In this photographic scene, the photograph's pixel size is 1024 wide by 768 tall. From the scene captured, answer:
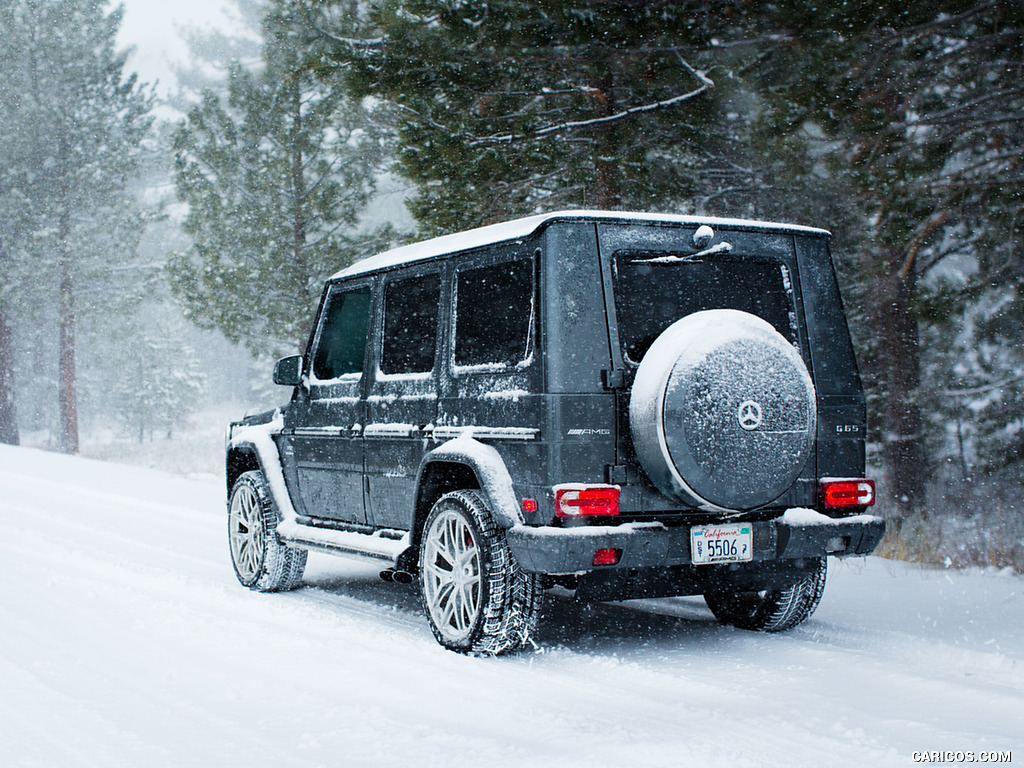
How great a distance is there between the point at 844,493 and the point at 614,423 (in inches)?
56.3

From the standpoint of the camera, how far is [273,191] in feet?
71.4

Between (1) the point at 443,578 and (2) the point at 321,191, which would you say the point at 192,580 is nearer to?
(1) the point at 443,578

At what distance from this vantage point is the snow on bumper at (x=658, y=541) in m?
5.20

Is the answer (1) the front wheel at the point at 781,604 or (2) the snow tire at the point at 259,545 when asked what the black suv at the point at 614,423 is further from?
(2) the snow tire at the point at 259,545

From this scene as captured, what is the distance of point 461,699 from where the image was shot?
488 centimetres

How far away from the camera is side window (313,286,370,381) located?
7352mm

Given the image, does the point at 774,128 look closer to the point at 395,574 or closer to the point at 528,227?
the point at 528,227

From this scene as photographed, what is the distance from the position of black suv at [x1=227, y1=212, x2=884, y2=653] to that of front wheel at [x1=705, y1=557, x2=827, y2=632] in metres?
0.01

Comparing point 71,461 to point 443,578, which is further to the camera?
point 71,461

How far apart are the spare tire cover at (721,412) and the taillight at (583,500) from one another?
0.82 ft

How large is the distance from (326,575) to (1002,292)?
917cm

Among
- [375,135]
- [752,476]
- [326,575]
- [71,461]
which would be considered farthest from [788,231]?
[71,461]

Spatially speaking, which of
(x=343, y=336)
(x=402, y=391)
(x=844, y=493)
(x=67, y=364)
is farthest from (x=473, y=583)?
(x=67, y=364)

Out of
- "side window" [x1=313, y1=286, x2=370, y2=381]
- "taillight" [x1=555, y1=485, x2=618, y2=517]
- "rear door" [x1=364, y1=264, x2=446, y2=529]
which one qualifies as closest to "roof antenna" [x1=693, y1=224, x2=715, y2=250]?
"taillight" [x1=555, y1=485, x2=618, y2=517]
